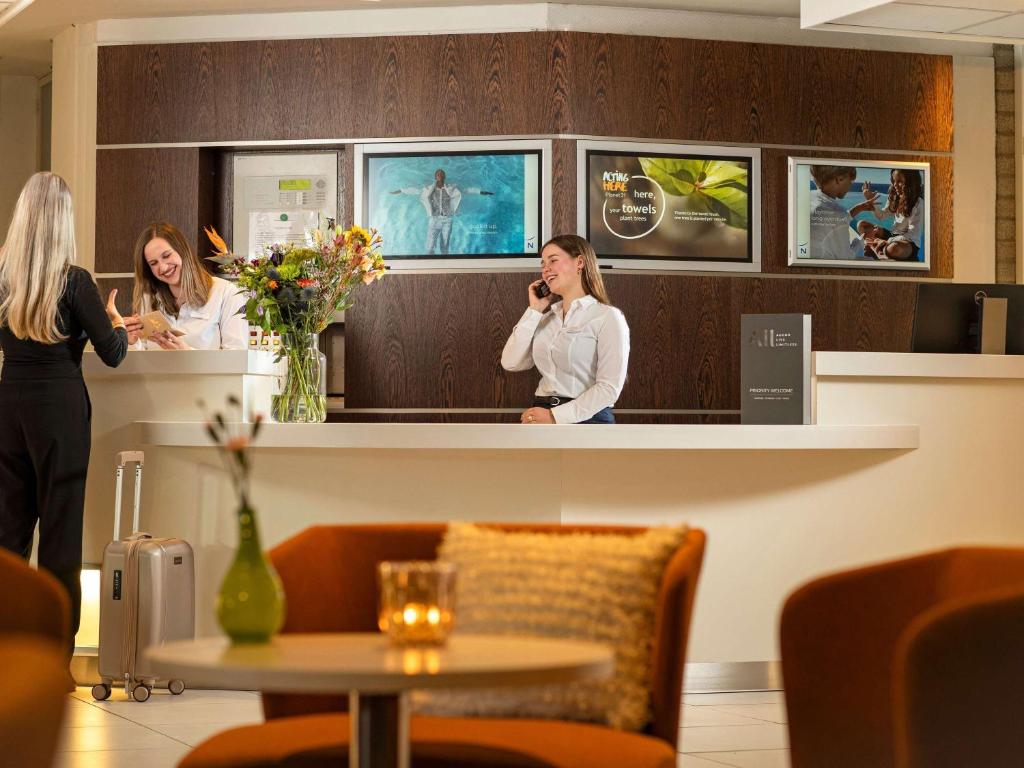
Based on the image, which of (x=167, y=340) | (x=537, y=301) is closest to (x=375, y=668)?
(x=167, y=340)

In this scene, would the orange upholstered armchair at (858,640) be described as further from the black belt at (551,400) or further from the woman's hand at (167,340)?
the woman's hand at (167,340)

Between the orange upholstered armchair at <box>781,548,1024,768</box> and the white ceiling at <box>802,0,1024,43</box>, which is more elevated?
the white ceiling at <box>802,0,1024,43</box>

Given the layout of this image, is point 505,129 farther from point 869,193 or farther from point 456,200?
point 869,193

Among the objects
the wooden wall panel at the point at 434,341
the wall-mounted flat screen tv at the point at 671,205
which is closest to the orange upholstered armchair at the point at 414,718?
the wooden wall panel at the point at 434,341

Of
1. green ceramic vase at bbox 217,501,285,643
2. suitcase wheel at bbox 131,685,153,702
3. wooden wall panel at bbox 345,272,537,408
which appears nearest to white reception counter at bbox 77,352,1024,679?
suitcase wheel at bbox 131,685,153,702

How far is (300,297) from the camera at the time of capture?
4816 mm

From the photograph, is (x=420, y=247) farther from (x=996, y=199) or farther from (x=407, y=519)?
(x=996, y=199)

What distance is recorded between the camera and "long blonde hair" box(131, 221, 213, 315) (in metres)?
5.73

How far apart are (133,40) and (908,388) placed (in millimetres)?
4530

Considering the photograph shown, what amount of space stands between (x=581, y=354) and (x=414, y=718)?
3.12 metres

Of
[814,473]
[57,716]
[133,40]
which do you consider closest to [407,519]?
[814,473]

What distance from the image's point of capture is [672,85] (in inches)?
276

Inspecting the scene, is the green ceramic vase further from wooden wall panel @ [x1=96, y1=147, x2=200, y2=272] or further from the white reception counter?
wooden wall panel @ [x1=96, y1=147, x2=200, y2=272]

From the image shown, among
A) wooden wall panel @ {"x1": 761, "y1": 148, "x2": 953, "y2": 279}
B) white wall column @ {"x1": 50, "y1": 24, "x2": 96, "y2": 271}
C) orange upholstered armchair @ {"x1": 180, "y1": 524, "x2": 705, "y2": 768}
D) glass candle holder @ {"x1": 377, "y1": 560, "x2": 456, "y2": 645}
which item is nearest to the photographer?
glass candle holder @ {"x1": 377, "y1": 560, "x2": 456, "y2": 645}
